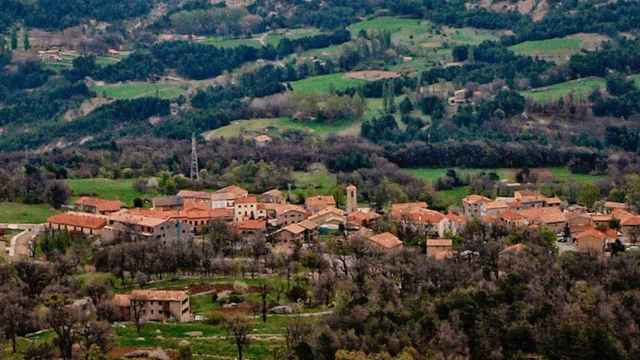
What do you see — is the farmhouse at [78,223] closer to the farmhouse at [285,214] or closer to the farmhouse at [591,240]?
the farmhouse at [285,214]

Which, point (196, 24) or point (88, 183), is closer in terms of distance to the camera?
point (88, 183)

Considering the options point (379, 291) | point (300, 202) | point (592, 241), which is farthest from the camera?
point (300, 202)

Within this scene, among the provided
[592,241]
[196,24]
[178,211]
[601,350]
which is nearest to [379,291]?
[601,350]

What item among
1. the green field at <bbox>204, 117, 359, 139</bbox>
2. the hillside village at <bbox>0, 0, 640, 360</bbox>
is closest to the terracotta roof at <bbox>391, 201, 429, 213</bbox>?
the hillside village at <bbox>0, 0, 640, 360</bbox>

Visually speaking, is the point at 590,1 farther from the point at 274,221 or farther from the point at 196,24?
the point at 274,221

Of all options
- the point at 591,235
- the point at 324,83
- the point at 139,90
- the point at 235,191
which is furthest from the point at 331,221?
the point at 139,90

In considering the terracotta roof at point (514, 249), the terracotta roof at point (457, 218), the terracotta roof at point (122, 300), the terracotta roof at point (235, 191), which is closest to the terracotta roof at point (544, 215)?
the terracotta roof at point (457, 218)

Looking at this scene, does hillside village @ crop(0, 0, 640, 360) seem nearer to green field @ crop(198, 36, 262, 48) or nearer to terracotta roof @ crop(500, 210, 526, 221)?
terracotta roof @ crop(500, 210, 526, 221)
